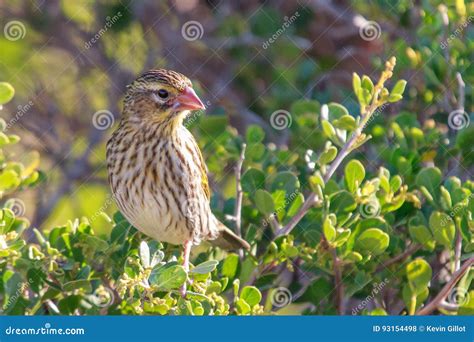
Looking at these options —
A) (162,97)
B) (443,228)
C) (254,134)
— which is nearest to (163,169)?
(162,97)

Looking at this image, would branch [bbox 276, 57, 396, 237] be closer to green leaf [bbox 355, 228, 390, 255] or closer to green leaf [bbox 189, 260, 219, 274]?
green leaf [bbox 355, 228, 390, 255]

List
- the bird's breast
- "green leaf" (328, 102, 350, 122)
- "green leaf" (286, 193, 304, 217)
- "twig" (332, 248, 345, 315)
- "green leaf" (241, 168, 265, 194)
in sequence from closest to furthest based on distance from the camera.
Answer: "twig" (332, 248, 345, 315), "green leaf" (328, 102, 350, 122), "green leaf" (286, 193, 304, 217), "green leaf" (241, 168, 265, 194), the bird's breast

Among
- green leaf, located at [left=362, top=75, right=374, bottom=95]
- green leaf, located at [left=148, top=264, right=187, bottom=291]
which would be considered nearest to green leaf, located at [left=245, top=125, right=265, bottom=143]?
green leaf, located at [left=362, top=75, right=374, bottom=95]

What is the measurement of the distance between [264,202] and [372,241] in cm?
48

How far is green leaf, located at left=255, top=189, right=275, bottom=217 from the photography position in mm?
3799

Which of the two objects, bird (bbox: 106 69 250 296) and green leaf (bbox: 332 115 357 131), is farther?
bird (bbox: 106 69 250 296)

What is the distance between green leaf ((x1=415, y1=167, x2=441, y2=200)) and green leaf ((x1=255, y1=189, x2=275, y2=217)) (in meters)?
0.58

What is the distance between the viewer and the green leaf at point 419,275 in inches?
141

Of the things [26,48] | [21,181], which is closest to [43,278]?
[21,181]

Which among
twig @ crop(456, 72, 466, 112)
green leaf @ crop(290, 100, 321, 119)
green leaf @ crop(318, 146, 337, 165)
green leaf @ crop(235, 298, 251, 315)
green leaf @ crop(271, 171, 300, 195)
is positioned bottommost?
green leaf @ crop(235, 298, 251, 315)

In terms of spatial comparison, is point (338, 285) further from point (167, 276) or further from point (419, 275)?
point (167, 276)

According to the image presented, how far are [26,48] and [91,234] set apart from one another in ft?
8.07

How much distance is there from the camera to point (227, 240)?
162 inches

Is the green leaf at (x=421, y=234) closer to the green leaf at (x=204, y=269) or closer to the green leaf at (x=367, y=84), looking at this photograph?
the green leaf at (x=367, y=84)
